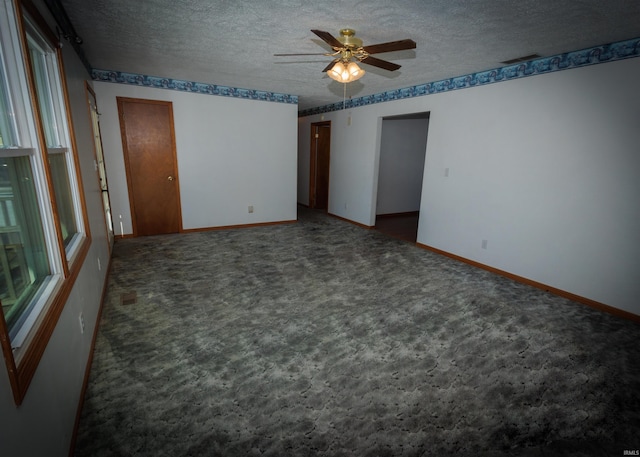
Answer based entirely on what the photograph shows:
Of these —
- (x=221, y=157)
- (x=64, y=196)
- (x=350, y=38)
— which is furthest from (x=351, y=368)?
(x=221, y=157)

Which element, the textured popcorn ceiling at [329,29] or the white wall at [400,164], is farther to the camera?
the white wall at [400,164]

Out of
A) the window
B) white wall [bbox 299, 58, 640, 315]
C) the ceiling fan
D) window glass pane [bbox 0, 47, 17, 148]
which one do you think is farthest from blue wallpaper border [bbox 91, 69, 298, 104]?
window glass pane [bbox 0, 47, 17, 148]

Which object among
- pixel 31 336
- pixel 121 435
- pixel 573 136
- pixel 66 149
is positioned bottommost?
pixel 121 435

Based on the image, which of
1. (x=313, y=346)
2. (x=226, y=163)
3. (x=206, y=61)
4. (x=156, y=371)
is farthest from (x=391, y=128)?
(x=156, y=371)

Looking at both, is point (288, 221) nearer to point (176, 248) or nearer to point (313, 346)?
point (176, 248)

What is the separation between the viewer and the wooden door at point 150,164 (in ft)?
15.3

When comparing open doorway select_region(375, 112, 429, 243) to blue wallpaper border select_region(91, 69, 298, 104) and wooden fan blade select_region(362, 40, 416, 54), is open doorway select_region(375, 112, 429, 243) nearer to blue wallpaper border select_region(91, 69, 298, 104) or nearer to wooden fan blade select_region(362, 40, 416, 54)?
blue wallpaper border select_region(91, 69, 298, 104)

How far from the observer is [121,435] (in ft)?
5.21

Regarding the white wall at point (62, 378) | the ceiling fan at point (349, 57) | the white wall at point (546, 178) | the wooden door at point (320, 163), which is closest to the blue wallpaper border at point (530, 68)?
the white wall at point (546, 178)

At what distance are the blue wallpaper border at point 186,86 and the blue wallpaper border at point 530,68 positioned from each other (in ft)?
5.94

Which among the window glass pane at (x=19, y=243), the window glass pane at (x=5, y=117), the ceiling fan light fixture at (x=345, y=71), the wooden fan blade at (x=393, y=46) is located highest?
the wooden fan blade at (x=393, y=46)

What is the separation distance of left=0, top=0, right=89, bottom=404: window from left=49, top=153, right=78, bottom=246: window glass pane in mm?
242

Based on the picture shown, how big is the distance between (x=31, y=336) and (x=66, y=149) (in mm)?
1681

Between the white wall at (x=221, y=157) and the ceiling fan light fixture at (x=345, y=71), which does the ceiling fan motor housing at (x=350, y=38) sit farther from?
the white wall at (x=221, y=157)
